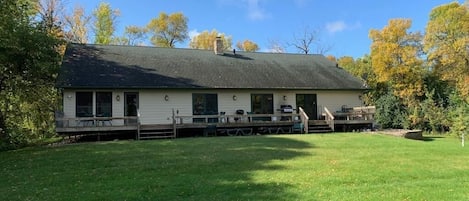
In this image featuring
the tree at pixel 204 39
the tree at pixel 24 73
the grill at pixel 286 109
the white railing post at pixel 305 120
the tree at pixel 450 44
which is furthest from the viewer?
the tree at pixel 204 39

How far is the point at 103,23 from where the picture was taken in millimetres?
36938

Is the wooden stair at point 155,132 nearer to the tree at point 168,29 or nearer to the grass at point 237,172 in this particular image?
the grass at point 237,172

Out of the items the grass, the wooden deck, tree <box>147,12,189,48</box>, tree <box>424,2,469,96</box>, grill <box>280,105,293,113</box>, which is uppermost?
tree <box>147,12,189,48</box>

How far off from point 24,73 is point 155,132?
5707 mm

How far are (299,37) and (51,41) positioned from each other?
1202 inches

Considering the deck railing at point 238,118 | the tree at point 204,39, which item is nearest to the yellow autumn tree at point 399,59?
the deck railing at point 238,118

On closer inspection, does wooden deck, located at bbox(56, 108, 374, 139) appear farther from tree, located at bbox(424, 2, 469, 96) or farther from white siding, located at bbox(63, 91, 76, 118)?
tree, located at bbox(424, 2, 469, 96)

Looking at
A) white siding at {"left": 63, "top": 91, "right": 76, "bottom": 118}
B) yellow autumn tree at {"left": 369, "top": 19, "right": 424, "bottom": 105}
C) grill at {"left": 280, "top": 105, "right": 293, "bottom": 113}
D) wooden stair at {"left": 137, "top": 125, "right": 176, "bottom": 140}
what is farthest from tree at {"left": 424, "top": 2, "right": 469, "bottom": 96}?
white siding at {"left": 63, "top": 91, "right": 76, "bottom": 118}

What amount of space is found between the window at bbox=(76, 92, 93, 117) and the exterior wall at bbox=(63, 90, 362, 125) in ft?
0.58

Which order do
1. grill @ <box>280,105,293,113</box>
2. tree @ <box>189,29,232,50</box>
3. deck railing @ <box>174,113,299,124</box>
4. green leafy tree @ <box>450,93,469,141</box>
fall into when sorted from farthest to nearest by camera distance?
1. tree @ <box>189,29,232,50</box>
2. grill @ <box>280,105,293,113</box>
3. deck railing @ <box>174,113,299,124</box>
4. green leafy tree @ <box>450,93,469,141</box>

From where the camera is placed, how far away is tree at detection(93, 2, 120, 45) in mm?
36531

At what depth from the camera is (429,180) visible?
8172mm

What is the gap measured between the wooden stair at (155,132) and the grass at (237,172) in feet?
13.7

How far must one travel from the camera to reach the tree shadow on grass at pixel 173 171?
7.03 m
